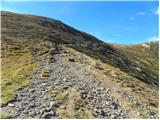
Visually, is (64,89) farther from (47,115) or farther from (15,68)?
(15,68)

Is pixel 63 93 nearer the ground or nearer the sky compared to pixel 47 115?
nearer the sky

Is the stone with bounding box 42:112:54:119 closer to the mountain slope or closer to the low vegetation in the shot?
the mountain slope

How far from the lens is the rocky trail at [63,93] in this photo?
34344mm

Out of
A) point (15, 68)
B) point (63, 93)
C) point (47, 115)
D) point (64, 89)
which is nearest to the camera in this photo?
point (47, 115)

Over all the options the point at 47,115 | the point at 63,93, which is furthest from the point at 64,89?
the point at 47,115

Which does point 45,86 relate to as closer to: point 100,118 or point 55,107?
point 55,107

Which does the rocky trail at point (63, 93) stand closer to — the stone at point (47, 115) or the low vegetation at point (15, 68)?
the stone at point (47, 115)

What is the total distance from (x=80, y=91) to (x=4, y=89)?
32.7 ft

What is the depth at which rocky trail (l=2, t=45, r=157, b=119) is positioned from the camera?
34.3 meters

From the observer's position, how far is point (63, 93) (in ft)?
134

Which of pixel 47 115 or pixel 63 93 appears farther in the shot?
pixel 63 93

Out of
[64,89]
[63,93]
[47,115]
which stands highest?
[64,89]

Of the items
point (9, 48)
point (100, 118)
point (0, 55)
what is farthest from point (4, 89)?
point (9, 48)

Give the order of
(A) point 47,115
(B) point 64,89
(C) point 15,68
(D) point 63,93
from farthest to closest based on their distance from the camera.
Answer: (C) point 15,68 → (B) point 64,89 → (D) point 63,93 → (A) point 47,115
